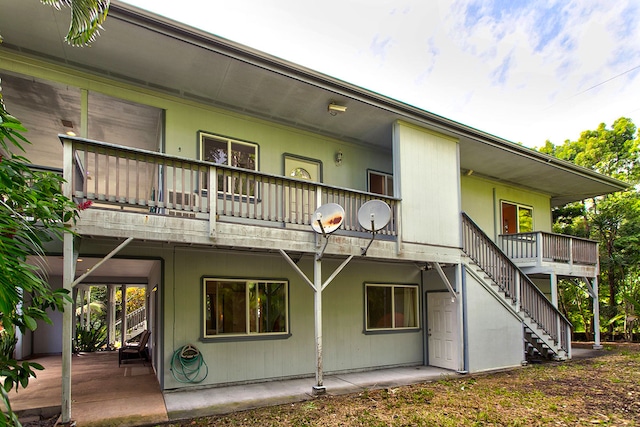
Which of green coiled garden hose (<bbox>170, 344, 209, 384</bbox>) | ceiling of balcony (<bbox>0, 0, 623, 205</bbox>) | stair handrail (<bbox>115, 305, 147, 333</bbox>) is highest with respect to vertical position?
ceiling of balcony (<bbox>0, 0, 623, 205</bbox>)

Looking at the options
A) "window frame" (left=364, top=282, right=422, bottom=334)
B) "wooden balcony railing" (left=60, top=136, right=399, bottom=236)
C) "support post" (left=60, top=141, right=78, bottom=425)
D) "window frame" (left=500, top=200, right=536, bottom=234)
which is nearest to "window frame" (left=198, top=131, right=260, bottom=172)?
"wooden balcony railing" (left=60, top=136, right=399, bottom=236)

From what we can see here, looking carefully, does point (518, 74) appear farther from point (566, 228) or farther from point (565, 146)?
point (566, 228)

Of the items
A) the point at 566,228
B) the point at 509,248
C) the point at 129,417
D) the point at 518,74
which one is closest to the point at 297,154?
the point at 129,417

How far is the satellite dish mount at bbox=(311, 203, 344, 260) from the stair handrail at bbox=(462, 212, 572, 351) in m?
4.35

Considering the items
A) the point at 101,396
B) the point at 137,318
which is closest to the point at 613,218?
the point at 101,396

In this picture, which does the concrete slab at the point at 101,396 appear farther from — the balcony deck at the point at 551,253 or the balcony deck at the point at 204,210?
the balcony deck at the point at 551,253

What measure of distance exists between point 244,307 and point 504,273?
21.9ft

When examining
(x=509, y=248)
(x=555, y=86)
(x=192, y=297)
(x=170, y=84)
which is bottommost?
(x=192, y=297)

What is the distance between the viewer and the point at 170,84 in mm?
8156

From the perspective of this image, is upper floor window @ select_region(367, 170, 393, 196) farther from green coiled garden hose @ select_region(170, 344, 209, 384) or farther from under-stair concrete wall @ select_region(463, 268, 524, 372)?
green coiled garden hose @ select_region(170, 344, 209, 384)

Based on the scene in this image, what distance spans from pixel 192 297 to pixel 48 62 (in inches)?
194

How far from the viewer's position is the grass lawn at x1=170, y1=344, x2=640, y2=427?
6.34 metres

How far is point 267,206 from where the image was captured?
897 cm

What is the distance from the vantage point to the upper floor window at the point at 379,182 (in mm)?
11250
